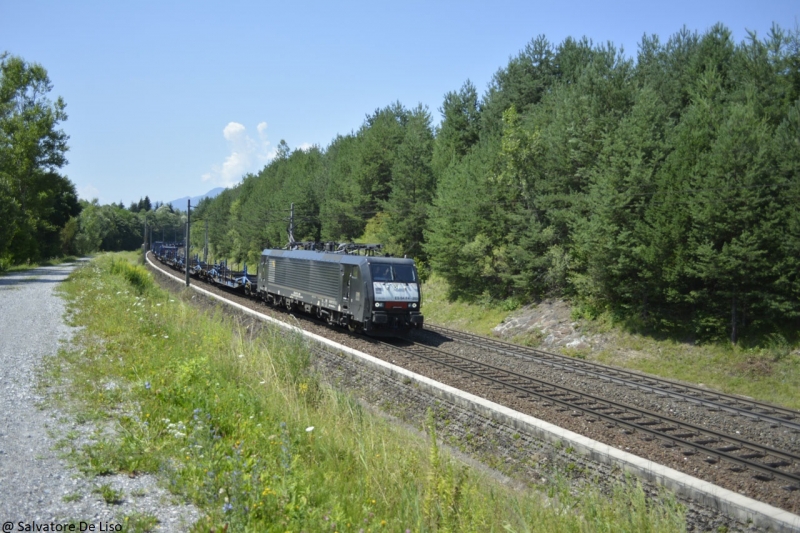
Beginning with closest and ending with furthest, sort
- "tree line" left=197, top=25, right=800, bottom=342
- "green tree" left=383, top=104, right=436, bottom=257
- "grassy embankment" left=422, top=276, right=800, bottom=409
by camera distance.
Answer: "grassy embankment" left=422, top=276, right=800, bottom=409
"tree line" left=197, top=25, right=800, bottom=342
"green tree" left=383, top=104, right=436, bottom=257

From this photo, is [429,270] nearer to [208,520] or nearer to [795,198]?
[795,198]

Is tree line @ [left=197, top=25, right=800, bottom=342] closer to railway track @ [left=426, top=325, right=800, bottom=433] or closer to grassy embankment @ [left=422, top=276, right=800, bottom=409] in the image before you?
grassy embankment @ [left=422, top=276, right=800, bottom=409]

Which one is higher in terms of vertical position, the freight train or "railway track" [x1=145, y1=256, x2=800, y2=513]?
the freight train

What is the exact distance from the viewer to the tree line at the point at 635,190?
17125 millimetres

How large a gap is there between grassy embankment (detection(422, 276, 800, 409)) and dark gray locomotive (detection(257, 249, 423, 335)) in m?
6.25

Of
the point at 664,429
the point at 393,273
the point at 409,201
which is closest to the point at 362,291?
the point at 393,273

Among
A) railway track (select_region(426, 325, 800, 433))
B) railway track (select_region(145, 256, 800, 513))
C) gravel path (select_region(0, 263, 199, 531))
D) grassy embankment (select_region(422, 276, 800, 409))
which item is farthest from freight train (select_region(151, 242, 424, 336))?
gravel path (select_region(0, 263, 199, 531))

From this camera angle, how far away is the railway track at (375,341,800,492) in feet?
28.2

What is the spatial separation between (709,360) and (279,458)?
51.1ft

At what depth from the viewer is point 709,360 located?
17.6m

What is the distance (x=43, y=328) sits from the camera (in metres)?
13.8

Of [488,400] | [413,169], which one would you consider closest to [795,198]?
[488,400]

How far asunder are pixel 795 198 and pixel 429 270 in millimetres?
21557

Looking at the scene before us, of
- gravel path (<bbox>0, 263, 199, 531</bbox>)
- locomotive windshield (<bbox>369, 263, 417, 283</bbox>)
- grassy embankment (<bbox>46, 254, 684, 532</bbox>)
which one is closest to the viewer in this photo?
gravel path (<bbox>0, 263, 199, 531</bbox>)
